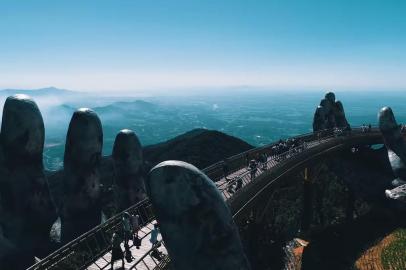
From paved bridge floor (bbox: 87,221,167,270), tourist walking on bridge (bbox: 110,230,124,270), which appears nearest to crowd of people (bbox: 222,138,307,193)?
paved bridge floor (bbox: 87,221,167,270)

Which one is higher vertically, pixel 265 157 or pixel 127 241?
pixel 127 241

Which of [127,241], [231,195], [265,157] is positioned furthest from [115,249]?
[265,157]

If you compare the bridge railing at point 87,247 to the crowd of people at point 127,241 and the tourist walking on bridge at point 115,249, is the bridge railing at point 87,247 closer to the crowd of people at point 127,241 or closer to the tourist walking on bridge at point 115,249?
the crowd of people at point 127,241

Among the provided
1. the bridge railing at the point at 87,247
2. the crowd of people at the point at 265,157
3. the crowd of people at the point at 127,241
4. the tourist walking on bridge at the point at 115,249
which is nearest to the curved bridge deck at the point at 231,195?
the bridge railing at the point at 87,247

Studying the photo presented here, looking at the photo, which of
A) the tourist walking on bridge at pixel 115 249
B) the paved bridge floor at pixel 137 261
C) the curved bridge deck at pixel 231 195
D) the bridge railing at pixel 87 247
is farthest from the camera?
the curved bridge deck at pixel 231 195

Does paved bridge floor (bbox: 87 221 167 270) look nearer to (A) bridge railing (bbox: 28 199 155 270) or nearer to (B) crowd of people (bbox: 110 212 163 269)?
(B) crowd of people (bbox: 110 212 163 269)

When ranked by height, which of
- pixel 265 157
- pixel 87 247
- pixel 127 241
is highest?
pixel 127 241

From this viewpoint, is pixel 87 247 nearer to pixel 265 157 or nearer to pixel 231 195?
pixel 231 195

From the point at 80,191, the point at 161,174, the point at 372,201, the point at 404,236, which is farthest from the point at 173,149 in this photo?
the point at 161,174

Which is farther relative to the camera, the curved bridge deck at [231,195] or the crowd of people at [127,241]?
the curved bridge deck at [231,195]
